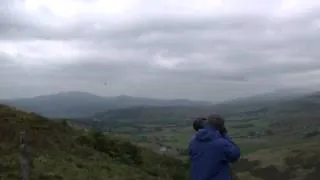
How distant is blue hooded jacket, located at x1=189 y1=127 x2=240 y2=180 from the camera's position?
7.05 m

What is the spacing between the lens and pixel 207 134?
7.20 m

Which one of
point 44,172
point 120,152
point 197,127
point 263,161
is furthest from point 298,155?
point 197,127

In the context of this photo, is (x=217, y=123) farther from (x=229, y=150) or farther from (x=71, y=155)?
(x=71, y=155)

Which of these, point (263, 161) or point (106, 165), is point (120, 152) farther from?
point (263, 161)

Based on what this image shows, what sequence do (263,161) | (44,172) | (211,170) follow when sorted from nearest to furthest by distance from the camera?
(211,170), (44,172), (263,161)

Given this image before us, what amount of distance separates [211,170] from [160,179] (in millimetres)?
14773

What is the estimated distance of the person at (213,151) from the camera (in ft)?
23.2

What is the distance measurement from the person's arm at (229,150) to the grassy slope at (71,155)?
11.3 m

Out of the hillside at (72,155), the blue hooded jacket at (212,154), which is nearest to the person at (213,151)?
the blue hooded jacket at (212,154)

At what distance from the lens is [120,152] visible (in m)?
25.2

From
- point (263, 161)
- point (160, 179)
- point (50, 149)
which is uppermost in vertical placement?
point (50, 149)

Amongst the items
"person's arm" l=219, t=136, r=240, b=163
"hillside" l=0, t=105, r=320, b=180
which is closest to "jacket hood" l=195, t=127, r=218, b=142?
"person's arm" l=219, t=136, r=240, b=163

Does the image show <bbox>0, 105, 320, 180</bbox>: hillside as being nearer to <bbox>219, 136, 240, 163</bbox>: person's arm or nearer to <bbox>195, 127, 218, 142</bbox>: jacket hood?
<bbox>195, 127, 218, 142</bbox>: jacket hood

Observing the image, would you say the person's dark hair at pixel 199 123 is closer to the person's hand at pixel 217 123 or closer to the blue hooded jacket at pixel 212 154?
the blue hooded jacket at pixel 212 154
